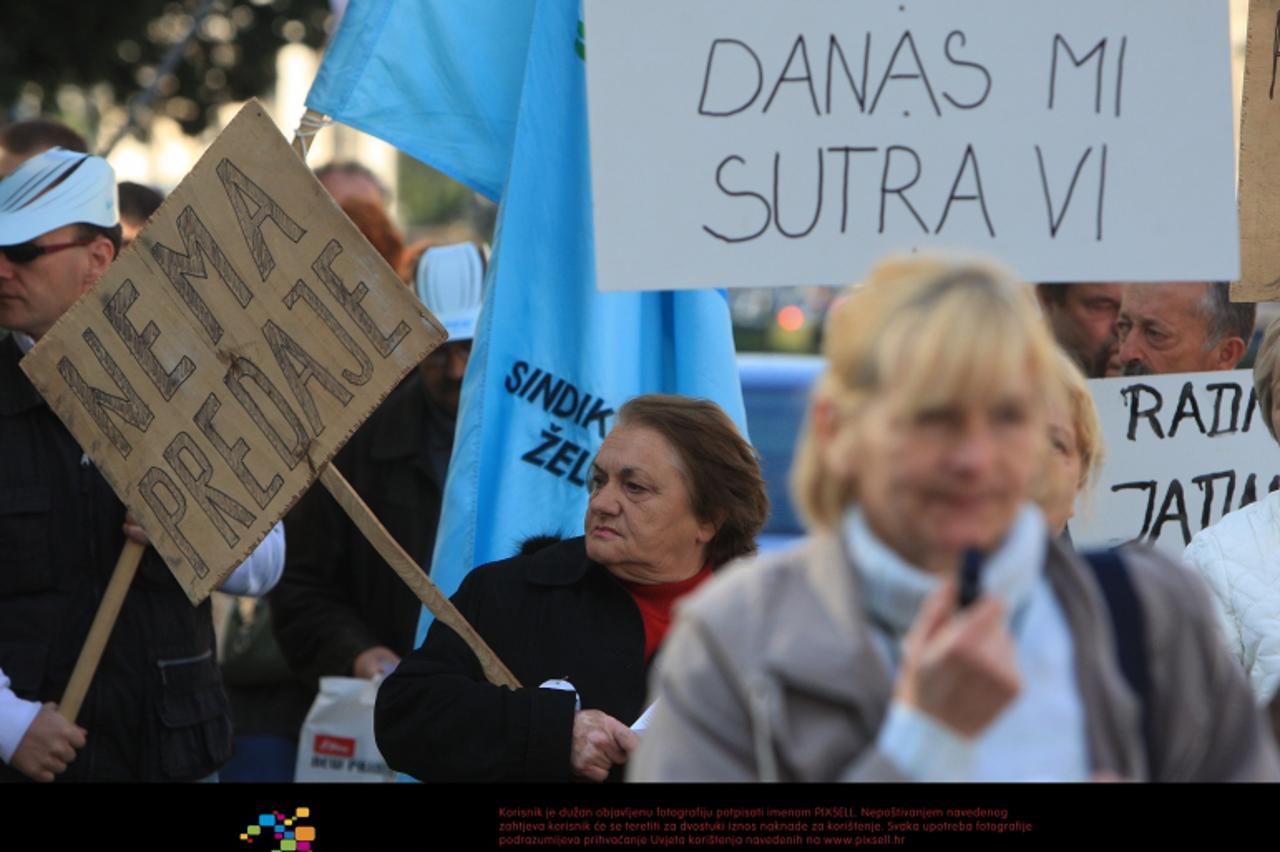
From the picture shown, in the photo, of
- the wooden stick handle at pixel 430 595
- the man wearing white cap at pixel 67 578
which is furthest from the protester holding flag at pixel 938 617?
the man wearing white cap at pixel 67 578

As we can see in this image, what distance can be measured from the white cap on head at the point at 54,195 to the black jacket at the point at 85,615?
26 centimetres

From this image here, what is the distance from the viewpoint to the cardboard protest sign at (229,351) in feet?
10.3

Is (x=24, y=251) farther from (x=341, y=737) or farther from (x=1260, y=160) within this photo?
(x=1260, y=160)

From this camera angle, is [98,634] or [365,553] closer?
[98,634]

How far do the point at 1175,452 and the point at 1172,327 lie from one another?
360 mm

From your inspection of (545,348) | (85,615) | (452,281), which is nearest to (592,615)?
(545,348)

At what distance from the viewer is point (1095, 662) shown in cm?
169

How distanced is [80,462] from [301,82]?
15.5 m

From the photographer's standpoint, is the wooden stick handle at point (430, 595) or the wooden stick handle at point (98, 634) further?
the wooden stick handle at point (98, 634)

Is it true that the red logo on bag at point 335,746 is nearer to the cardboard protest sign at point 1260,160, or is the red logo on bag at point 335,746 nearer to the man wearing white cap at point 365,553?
the man wearing white cap at point 365,553

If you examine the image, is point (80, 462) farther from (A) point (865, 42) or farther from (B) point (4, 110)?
(B) point (4, 110)

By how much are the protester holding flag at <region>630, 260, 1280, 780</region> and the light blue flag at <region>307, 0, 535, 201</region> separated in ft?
7.14

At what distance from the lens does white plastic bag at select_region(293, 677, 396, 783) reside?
437cm

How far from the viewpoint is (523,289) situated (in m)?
3.68
